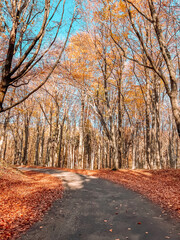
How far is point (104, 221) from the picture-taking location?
4656 mm

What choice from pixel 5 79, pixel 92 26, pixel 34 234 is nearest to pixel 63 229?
pixel 34 234

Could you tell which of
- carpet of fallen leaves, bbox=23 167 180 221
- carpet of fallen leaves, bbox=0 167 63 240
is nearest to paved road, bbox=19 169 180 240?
carpet of fallen leaves, bbox=0 167 63 240

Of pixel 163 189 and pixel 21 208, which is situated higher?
pixel 21 208

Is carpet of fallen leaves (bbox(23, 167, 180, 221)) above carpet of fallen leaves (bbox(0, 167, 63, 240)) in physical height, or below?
below

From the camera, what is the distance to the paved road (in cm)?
386

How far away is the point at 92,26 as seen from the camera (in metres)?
14.1

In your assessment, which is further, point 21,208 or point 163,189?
point 163,189

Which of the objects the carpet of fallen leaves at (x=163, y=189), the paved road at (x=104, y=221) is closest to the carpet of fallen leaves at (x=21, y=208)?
the paved road at (x=104, y=221)

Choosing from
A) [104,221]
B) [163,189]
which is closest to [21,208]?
[104,221]

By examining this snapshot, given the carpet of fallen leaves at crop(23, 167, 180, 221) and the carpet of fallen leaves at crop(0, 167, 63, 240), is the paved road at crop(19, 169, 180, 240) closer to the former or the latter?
the carpet of fallen leaves at crop(0, 167, 63, 240)

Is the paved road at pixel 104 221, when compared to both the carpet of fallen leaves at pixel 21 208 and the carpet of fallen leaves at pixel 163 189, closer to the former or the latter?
the carpet of fallen leaves at pixel 21 208

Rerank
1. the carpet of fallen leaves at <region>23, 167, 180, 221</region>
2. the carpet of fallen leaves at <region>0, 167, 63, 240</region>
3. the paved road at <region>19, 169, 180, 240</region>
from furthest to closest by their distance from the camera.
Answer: the carpet of fallen leaves at <region>23, 167, 180, 221</region> → the carpet of fallen leaves at <region>0, 167, 63, 240</region> → the paved road at <region>19, 169, 180, 240</region>

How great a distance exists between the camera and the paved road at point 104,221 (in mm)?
3855

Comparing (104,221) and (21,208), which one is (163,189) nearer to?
(104,221)
